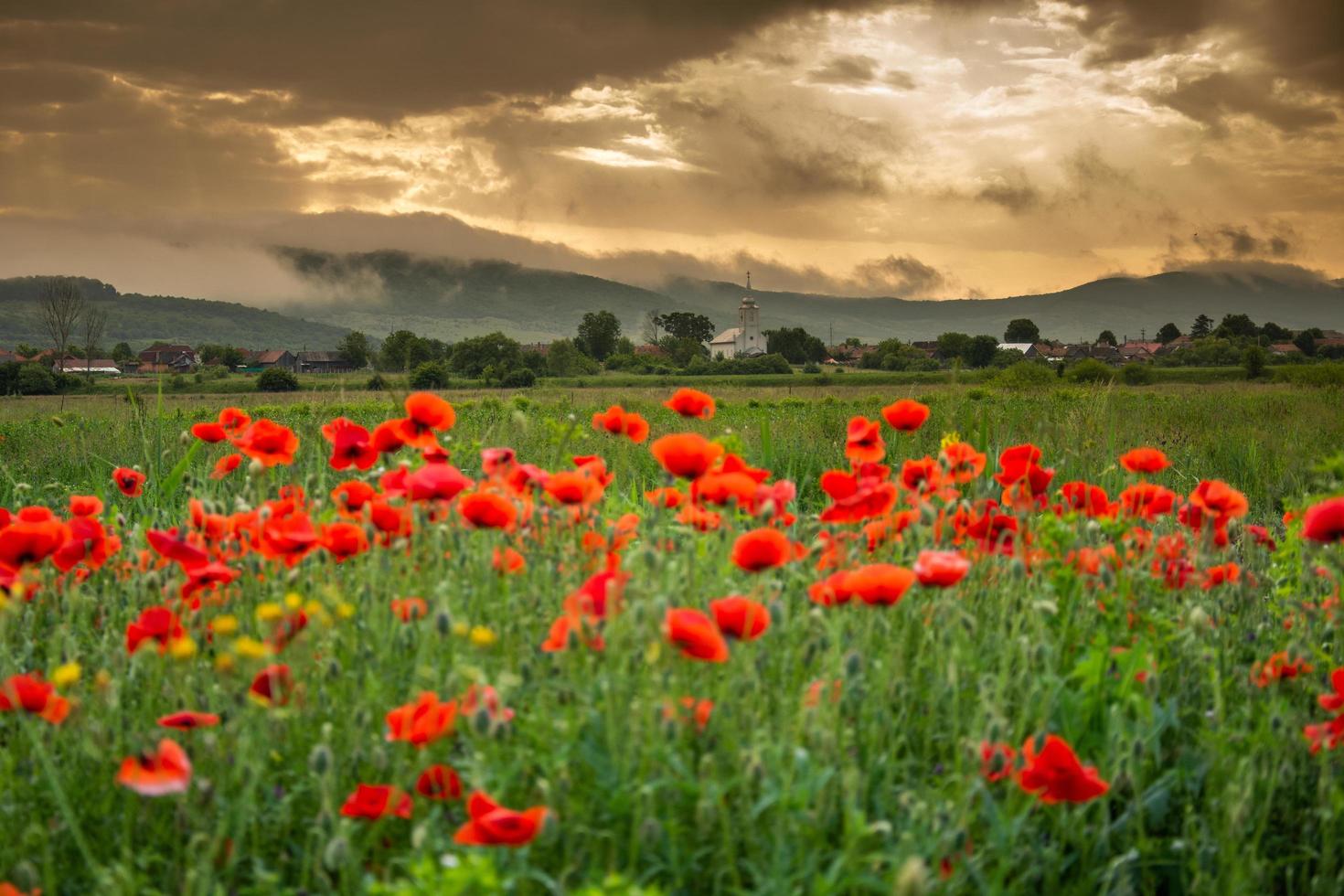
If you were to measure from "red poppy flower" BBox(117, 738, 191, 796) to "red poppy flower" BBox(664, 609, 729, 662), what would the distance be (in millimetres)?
789

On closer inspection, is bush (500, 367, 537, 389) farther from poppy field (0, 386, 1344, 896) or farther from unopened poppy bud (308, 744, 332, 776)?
unopened poppy bud (308, 744, 332, 776)

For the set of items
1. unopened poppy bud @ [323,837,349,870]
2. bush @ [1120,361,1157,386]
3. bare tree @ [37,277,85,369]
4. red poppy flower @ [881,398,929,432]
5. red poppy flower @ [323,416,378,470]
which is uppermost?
bare tree @ [37,277,85,369]

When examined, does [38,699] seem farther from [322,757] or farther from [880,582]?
[880,582]

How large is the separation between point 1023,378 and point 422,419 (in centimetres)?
2118

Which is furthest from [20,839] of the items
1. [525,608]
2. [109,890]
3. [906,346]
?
[906,346]

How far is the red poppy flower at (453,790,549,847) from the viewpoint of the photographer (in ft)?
4.36

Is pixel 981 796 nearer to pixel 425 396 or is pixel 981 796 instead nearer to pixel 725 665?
pixel 725 665

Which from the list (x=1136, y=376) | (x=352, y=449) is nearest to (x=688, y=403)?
(x=352, y=449)

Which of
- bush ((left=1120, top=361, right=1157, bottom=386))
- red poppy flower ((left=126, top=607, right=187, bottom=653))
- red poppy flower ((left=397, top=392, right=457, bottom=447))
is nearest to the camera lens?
red poppy flower ((left=126, top=607, right=187, bottom=653))

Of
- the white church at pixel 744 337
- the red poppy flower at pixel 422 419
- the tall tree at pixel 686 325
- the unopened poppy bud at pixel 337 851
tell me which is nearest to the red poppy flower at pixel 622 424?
the red poppy flower at pixel 422 419

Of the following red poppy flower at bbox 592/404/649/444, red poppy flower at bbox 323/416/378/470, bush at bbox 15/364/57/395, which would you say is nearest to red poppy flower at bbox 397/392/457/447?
red poppy flower at bbox 323/416/378/470

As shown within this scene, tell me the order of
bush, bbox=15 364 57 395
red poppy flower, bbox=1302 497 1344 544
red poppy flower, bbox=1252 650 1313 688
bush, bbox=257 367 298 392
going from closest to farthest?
red poppy flower, bbox=1302 497 1344 544 < red poppy flower, bbox=1252 650 1313 688 < bush, bbox=257 367 298 392 < bush, bbox=15 364 57 395

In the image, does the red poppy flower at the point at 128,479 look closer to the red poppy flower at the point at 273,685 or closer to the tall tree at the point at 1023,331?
the red poppy flower at the point at 273,685

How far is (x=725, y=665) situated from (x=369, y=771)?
777 mm
